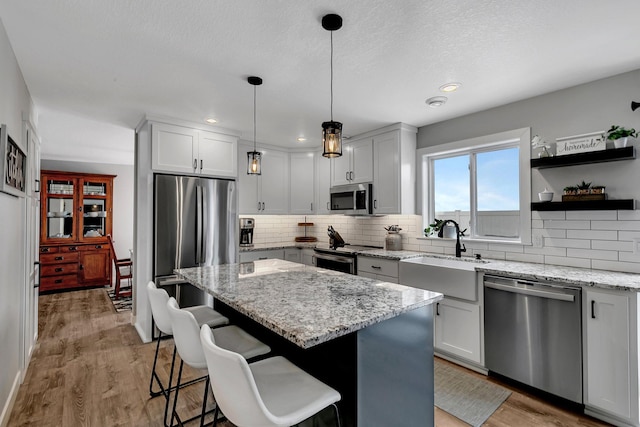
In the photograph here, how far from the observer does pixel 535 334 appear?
2383 millimetres

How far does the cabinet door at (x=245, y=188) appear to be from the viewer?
14.6 ft

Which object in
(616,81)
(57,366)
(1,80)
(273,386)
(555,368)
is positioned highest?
(616,81)

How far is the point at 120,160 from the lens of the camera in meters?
6.27

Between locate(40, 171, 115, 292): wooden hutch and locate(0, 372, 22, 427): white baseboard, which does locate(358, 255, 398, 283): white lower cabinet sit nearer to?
locate(0, 372, 22, 427): white baseboard

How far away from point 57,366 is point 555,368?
418 cm

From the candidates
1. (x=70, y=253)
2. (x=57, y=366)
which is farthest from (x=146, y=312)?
(x=70, y=253)

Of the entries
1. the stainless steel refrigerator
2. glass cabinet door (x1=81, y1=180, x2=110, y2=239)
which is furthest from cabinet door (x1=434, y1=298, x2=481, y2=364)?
glass cabinet door (x1=81, y1=180, x2=110, y2=239)

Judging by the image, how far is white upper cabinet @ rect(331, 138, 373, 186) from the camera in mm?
4133

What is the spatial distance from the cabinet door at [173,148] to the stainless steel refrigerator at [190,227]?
123mm

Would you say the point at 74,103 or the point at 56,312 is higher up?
the point at 74,103

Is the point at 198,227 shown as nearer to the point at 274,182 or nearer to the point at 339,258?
the point at 274,182

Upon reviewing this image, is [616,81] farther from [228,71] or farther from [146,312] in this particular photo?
[146,312]

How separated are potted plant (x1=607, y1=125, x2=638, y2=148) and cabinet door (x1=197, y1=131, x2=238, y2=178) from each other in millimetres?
3679

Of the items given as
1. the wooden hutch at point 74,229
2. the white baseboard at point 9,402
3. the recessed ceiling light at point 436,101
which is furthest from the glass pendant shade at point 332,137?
the wooden hutch at point 74,229
